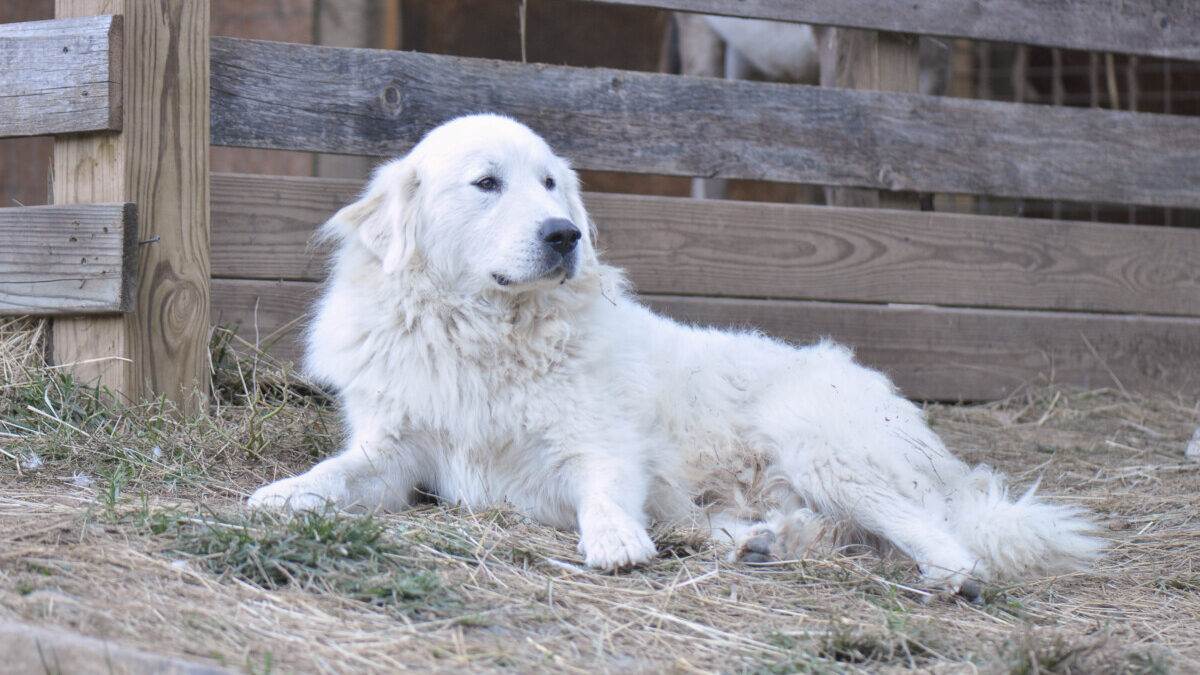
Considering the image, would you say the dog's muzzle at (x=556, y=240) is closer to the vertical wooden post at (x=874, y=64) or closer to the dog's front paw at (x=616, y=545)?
the dog's front paw at (x=616, y=545)

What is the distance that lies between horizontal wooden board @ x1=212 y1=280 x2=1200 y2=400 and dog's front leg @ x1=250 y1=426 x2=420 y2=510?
1793 mm

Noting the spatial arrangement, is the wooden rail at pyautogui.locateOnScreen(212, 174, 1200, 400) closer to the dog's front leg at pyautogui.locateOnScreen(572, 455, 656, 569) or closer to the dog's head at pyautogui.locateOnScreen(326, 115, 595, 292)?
the dog's head at pyautogui.locateOnScreen(326, 115, 595, 292)

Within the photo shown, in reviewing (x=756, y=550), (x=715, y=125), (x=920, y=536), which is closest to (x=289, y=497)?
(x=756, y=550)

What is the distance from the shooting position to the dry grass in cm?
237

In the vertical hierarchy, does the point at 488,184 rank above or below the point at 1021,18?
below

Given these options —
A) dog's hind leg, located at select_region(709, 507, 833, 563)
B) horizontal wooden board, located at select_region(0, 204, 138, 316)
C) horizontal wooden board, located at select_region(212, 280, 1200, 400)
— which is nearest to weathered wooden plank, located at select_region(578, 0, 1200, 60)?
horizontal wooden board, located at select_region(212, 280, 1200, 400)

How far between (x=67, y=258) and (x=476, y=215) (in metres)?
1.51

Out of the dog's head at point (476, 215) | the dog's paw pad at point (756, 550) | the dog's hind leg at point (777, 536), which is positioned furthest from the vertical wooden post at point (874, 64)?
the dog's paw pad at point (756, 550)

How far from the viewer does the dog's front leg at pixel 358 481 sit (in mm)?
3225

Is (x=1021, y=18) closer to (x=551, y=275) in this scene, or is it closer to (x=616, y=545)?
(x=551, y=275)

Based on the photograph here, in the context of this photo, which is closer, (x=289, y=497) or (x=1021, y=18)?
(x=289, y=497)

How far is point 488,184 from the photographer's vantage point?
3.67m

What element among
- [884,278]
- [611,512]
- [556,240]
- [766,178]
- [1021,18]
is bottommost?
[611,512]

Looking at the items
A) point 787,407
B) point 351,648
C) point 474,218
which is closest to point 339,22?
point 474,218
